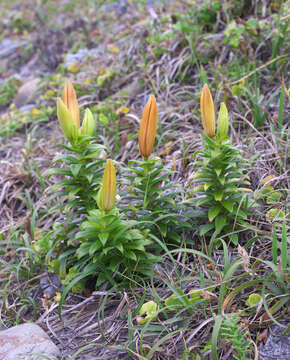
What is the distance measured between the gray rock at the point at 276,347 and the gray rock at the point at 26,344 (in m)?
1.02

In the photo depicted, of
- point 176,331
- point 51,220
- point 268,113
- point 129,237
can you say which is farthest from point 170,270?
point 268,113

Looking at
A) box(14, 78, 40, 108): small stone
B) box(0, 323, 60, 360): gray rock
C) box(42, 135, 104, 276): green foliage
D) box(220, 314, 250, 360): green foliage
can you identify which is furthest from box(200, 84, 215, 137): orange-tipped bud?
box(14, 78, 40, 108): small stone

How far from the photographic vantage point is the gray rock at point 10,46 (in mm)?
6688

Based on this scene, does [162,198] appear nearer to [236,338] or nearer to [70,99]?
[70,99]

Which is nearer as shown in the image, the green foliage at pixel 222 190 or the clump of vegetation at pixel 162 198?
the clump of vegetation at pixel 162 198

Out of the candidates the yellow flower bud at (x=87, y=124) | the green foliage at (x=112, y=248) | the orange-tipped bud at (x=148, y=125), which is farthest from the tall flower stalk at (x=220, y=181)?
the yellow flower bud at (x=87, y=124)

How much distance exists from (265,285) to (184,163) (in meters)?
1.36

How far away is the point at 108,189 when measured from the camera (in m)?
1.98

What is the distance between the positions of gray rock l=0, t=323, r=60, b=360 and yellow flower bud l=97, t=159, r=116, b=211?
0.77 meters

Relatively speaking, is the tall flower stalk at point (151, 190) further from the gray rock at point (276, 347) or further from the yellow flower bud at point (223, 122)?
the gray rock at point (276, 347)

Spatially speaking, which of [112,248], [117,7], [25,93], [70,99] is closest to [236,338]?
[112,248]

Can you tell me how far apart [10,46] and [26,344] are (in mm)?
6206

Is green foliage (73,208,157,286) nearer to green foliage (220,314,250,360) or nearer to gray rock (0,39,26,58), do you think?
green foliage (220,314,250,360)

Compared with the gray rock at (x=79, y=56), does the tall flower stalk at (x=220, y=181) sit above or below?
below
